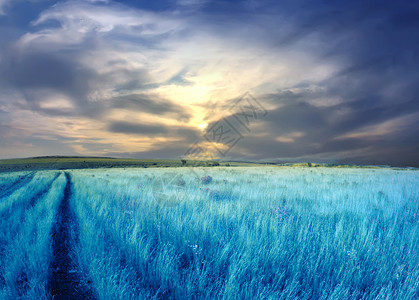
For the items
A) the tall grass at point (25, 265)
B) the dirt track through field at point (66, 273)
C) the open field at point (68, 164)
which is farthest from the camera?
the open field at point (68, 164)

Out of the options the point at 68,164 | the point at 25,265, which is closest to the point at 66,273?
the point at 25,265

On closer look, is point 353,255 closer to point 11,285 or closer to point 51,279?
point 51,279

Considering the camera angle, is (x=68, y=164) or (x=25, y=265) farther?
(x=68, y=164)

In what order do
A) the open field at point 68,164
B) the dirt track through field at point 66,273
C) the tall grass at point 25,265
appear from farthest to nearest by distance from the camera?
the open field at point 68,164 → the dirt track through field at point 66,273 → the tall grass at point 25,265

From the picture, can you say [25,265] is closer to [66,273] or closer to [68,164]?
[66,273]

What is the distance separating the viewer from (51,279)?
270 centimetres

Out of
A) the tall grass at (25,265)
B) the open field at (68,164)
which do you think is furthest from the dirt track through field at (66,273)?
the open field at (68,164)

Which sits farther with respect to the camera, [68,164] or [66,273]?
[68,164]

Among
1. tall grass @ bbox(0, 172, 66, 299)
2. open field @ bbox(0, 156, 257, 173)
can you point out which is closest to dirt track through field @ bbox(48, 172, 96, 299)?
tall grass @ bbox(0, 172, 66, 299)

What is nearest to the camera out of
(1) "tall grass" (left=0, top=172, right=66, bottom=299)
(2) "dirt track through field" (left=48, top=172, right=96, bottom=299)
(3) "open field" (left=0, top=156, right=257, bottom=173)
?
(1) "tall grass" (left=0, top=172, right=66, bottom=299)

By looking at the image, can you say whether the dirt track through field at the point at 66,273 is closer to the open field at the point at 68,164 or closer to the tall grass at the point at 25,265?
the tall grass at the point at 25,265

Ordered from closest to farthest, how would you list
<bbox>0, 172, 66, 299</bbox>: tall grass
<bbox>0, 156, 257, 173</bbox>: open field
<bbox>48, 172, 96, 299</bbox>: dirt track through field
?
1. <bbox>0, 172, 66, 299</bbox>: tall grass
2. <bbox>48, 172, 96, 299</bbox>: dirt track through field
3. <bbox>0, 156, 257, 173</bbox>: open field

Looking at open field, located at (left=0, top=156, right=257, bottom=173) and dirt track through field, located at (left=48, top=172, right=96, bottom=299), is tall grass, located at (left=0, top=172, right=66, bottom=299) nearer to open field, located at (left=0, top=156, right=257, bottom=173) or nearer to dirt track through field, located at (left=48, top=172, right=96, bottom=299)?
dirt track through field, located at (left=48, top=172, right=96, bottom=299)

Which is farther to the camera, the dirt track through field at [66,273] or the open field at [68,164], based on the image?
the open field at [68,164]
